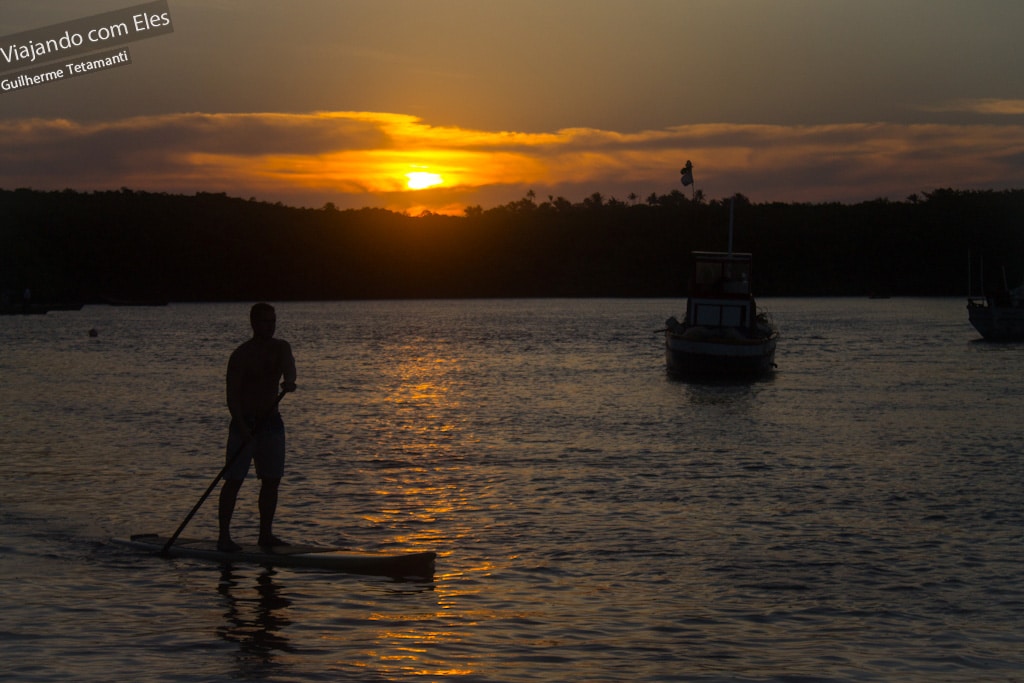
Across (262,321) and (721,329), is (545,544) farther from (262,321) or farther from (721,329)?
(721,329)

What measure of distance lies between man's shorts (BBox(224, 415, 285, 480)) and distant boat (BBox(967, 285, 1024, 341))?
5791cm

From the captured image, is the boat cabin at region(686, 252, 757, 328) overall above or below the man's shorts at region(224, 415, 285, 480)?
above

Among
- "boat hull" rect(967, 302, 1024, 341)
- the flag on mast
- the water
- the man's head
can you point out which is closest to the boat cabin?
the flag on mast

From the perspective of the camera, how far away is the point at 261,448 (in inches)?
431

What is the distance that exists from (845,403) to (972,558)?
21.8 metres

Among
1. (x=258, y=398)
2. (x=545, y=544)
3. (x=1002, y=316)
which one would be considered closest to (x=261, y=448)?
(x=258, y=398)

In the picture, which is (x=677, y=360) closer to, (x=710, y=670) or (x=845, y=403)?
(x=845, y=403)

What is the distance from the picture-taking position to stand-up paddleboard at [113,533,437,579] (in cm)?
1072

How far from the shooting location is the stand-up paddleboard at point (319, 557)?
1072 cm

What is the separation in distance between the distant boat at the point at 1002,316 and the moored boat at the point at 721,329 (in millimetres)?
25302

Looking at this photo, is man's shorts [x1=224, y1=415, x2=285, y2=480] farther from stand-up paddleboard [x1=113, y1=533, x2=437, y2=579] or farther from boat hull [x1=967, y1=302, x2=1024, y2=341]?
boat hull [x1=967, y1=302, x2=1024, y2=341]


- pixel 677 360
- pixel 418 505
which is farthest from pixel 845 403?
pixel 418 505

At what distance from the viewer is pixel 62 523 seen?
13625 millimetres

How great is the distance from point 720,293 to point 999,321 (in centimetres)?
2955
